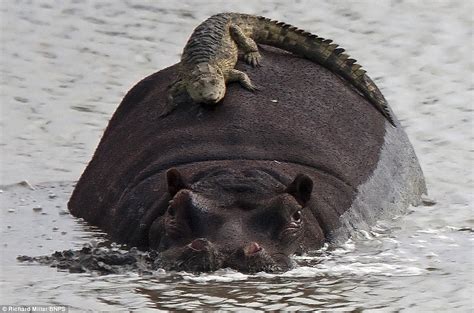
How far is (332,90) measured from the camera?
34.2ft

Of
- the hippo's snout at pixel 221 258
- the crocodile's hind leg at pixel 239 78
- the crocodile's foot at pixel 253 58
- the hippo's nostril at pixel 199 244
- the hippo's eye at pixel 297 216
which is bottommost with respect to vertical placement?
the hippo's snout at pixel 221 258

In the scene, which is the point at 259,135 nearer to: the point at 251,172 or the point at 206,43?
the point at 251,172

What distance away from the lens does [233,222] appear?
27.5 feet

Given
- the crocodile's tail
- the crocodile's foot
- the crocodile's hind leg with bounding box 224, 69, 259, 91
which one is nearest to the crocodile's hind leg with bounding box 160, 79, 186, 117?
the crocodile's hind leg with bounding box 224, 69, 259, 91

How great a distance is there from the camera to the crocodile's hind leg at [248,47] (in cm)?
1041

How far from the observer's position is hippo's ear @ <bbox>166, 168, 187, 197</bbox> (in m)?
8.59

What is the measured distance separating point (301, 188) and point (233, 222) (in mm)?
480

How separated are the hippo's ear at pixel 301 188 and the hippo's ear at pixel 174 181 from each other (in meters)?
0.57

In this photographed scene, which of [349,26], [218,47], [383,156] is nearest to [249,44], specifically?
[218,47]

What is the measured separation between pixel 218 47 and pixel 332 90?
0.79 metres

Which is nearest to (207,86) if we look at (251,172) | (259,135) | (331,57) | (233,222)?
(259,135)

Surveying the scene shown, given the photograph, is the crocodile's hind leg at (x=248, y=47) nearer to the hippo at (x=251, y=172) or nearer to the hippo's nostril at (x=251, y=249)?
the hippo at (x=251, y=172)

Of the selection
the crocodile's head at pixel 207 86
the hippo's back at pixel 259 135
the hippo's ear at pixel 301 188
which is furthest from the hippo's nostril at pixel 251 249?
the crocodile's head at pixel 207 86

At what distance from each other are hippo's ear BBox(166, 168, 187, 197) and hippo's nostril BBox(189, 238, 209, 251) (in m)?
0.54
